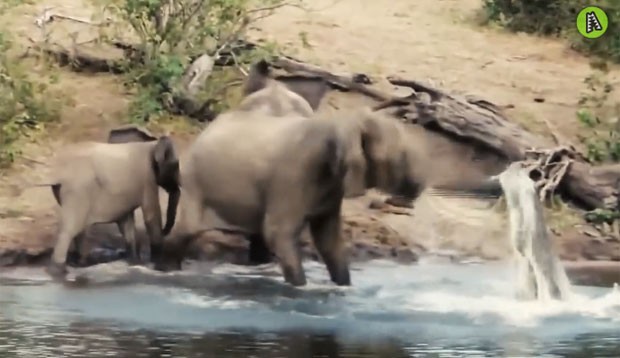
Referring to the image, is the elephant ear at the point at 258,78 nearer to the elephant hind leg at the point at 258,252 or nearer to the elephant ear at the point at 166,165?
the elephant ear at the point at 166,165

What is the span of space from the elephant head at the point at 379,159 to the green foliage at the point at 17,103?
4.10 meters

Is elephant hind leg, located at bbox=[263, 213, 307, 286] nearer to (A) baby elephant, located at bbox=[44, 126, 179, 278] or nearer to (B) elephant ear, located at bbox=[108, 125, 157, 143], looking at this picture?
(A) baby elephant, located at bbox=[44, 126, 179, 278]

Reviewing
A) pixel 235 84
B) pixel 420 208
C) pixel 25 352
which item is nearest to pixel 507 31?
pixel 235 84

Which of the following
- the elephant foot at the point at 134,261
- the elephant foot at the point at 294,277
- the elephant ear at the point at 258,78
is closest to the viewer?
the elephant foot at the point at 294,277

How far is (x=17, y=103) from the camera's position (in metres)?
14.0

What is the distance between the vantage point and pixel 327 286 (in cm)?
1051

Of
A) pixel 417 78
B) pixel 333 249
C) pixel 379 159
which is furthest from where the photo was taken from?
pixel 417 78

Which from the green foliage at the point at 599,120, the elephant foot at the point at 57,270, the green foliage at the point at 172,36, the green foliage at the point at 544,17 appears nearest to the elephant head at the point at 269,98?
the elephant foot at the point at 57,270

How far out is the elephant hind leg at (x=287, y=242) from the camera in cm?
1020

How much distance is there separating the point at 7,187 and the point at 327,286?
3.28 m

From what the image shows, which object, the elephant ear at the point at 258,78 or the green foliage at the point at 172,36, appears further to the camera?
the green foliage at the point at 172,36

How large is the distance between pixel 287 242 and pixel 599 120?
570 centimetres

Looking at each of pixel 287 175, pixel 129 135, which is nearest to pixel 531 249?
pixel 287 175

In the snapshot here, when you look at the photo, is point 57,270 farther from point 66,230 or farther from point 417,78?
point 417,78
